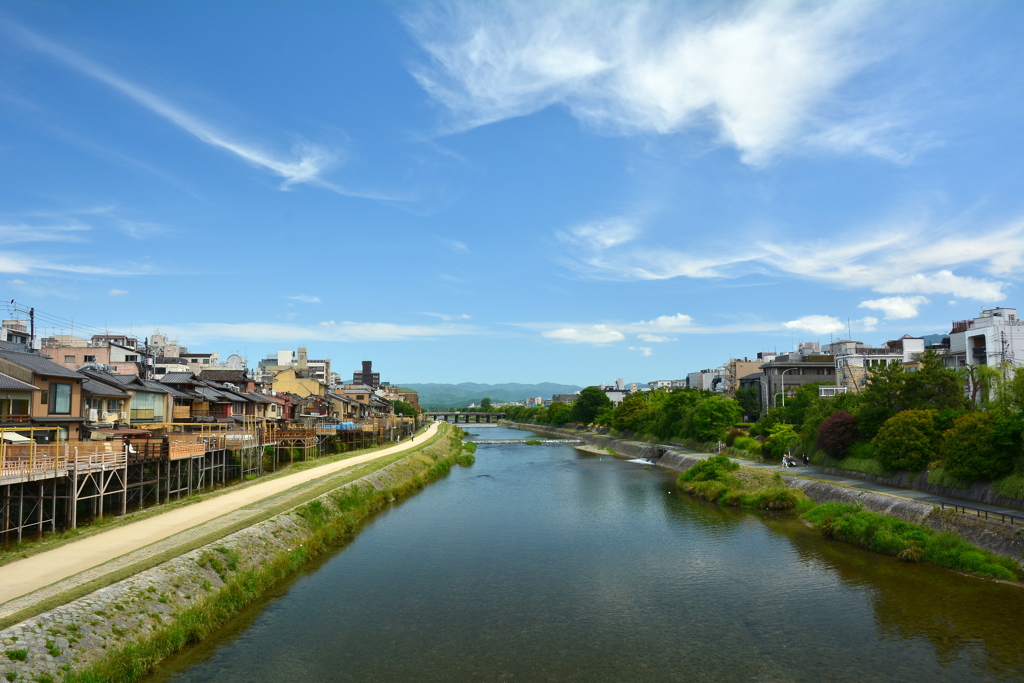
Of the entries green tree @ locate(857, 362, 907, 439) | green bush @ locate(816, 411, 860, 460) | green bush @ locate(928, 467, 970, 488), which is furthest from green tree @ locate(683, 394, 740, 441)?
green bush @ locate(928, 467, 970, 488)

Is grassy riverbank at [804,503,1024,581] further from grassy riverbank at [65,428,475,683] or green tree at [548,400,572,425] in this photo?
green tree at [548,400,572,425]

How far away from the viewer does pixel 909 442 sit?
36406 mm

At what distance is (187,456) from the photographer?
127 feet

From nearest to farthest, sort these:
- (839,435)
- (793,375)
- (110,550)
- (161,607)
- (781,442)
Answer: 1. (161,607)
2. (110,550)
3. (839,435)
4. (781,442)
5. (793,375)

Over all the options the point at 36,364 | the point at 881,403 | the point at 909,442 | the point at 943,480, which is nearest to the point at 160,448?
the point at 36,364

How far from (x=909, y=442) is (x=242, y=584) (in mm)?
36112

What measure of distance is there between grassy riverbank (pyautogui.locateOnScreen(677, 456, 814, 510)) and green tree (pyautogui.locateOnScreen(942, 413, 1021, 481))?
9.88m

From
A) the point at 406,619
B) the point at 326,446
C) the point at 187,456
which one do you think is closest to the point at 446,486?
the point at 187,456

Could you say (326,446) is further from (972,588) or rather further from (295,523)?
(972,588)

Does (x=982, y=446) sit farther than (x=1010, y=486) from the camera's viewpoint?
Yes

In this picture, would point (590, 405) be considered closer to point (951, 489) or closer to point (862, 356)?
point (862, 356)

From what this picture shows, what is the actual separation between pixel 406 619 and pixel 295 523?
11.9 m

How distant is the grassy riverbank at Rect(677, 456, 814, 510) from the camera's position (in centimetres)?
4181

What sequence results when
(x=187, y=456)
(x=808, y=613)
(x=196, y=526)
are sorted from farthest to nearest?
(x=187, y=456), (x=196, y=526), (x=808, y=613)
